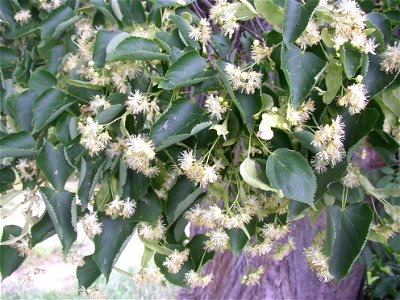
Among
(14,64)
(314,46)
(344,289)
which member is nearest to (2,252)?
(14,64)

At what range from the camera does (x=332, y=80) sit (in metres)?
0.70

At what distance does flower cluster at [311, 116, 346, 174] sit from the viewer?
0.65 metres

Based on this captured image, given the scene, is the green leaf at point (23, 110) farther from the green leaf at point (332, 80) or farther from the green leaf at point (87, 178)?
the green leaf at point (332, 80)

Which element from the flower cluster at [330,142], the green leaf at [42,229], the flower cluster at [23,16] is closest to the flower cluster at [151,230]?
the green leaf at [42,229]

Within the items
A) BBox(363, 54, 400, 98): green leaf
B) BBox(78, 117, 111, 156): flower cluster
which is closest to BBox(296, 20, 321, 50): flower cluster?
BBox(363, 54, 400, 98): green leaf

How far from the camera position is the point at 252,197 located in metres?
0.80

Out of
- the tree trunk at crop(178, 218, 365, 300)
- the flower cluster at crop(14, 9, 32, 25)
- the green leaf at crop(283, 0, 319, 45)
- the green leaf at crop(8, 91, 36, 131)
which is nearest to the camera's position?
the green leaf at crop(283, 0, 319, 45)

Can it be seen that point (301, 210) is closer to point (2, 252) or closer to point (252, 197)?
point (252, 197)

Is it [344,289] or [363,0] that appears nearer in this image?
[363,0]

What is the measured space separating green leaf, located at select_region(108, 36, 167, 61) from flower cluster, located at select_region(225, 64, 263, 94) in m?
0.11

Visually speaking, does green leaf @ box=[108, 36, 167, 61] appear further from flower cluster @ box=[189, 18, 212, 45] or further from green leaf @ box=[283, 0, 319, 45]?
green leaf @ box=[283, 0, 319, 45]

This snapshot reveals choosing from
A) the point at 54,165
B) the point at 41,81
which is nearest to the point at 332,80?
→ the point at 54,165

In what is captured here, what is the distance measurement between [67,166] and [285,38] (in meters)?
0.47

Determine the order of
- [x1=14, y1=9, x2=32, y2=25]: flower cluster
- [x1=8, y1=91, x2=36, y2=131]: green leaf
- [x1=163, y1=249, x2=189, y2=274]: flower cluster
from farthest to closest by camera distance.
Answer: [x1=14, y1=9, x2=32, y2=25]: flower cluster < [x1=8, y1=91, x2=36, y2=131]: green leaf < [x1=163, y1=249, x2=189, y2=274]: flower cluster
